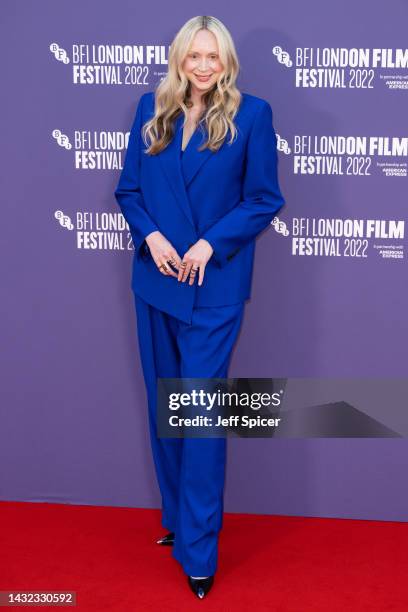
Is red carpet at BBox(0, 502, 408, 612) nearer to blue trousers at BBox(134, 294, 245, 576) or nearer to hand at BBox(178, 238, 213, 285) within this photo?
blue trousers at BBox(134, 294, 245, 576)

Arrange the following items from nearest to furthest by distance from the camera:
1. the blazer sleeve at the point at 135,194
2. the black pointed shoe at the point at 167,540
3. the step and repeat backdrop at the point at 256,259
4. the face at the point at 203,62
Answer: the face at the point at 203,62 → the blazer sleeve at the point at 135,194 → the step and repeat backdrop at the point at 256,259 → the black pointed shoe at the point at 167,540

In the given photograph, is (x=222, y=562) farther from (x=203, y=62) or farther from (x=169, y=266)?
(x=203, y=62)

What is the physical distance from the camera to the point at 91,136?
2.84 metres

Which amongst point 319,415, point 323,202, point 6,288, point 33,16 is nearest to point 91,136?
point 33,16

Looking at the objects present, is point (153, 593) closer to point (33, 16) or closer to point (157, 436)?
point (157, 436)

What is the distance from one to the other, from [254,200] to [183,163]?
0.24 m

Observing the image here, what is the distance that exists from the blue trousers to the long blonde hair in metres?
0.51

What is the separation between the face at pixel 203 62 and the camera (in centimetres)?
233

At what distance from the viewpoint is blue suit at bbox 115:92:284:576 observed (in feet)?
7.92

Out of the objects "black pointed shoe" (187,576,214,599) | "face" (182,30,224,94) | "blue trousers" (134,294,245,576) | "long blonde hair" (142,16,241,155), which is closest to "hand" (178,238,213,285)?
"blue trousers" (134,294,245,576)

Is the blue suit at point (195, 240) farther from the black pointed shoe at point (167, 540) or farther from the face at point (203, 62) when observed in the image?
the black pointed shoe at point (167, 540)

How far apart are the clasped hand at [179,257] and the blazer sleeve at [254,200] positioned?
35mm

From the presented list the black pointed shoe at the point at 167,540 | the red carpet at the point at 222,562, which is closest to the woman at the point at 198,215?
the red carpet at the point at 222,562

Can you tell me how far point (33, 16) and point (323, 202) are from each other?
3.85 feet
